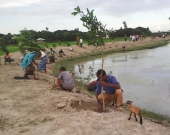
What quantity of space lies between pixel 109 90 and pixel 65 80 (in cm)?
243

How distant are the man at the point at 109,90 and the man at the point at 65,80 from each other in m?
2.19

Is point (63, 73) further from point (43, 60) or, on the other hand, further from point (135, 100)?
point (43, 60)

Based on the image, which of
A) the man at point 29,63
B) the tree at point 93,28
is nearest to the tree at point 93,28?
the tree at point 93,28

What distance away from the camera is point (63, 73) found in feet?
30.3

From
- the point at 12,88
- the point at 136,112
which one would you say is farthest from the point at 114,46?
the point at 136,112

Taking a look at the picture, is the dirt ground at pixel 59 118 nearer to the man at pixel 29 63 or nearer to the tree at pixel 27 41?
the tree at pixel 27 41

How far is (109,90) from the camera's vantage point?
291 inches

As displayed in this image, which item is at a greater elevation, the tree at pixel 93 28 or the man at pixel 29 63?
the tree at pixel 93 28

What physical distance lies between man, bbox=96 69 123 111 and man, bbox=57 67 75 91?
219cm

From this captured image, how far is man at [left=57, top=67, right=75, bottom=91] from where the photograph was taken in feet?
30.3

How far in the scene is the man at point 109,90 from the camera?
6.84 m

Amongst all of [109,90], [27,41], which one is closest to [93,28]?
[109,90]

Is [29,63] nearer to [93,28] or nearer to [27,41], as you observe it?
[27,41]

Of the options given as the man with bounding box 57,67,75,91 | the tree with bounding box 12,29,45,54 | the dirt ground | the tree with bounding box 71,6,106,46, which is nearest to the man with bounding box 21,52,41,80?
the tree with bounding box 12,29,45,54
